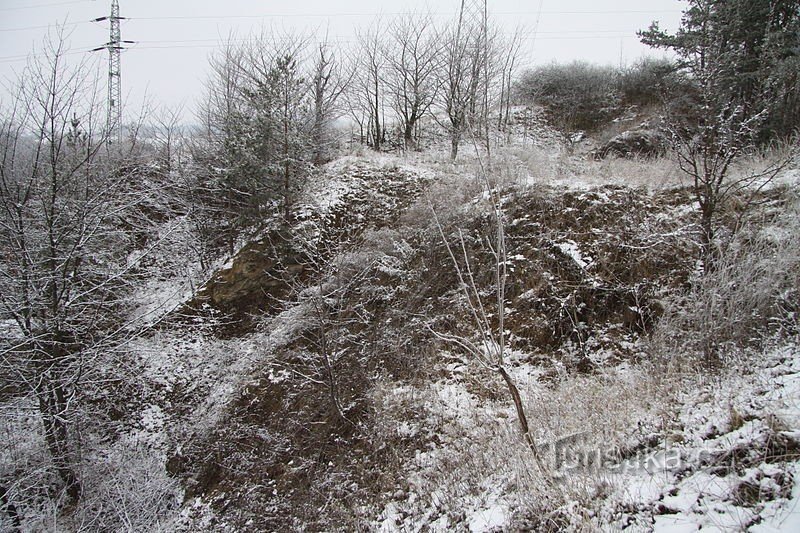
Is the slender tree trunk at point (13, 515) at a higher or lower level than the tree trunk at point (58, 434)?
lower

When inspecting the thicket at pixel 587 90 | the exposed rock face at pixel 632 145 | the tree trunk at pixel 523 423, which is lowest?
the tree trunk at pixel 523 423

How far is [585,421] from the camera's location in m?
3.20

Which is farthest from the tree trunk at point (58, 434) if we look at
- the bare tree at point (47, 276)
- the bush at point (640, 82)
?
the bush at point (640, 82)

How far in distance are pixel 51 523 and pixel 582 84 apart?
77.2ft

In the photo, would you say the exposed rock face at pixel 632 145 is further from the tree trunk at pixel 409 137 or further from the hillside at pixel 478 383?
the tree trunk at pixel 409 137

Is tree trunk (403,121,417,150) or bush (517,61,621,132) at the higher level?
bush (517,61,621,132)

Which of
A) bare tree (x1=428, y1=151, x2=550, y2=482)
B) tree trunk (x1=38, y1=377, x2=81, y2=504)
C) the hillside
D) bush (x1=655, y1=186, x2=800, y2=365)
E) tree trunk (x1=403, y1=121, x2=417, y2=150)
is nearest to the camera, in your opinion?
bare tree (x1=428, y1=151, x2=550, y2=482)

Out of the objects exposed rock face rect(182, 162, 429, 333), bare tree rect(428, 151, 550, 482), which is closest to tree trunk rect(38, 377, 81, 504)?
exposed rock face rect(182, 162, 429, 333)

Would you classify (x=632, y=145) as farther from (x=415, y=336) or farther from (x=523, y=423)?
(x=523, y=423)

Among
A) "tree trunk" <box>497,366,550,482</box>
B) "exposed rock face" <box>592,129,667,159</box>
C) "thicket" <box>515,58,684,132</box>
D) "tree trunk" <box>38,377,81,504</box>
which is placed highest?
"thicket" <box>515,58,684,132</box>

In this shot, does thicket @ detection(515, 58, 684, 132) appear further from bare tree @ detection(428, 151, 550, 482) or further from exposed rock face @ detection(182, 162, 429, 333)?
bare tree @ detection(428, 151, 550, 482)

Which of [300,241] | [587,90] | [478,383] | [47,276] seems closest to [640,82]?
[587,90]

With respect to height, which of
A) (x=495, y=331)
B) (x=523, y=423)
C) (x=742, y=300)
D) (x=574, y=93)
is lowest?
(x=495, y=331)

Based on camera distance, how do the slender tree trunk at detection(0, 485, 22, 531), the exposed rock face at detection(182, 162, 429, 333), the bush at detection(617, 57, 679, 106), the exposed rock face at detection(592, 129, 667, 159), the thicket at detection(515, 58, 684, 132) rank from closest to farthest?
1. the slender tree trunk at detection(0, 485, 22, 531)
2. the exposed rock face at detection(182, 162, 429, 333)
3. the exposed rock face at detection(592, 129, 667, 159)
4. the bush at detection(617, 57, 679, 106)
5. the thicket at detection(515, 58, 684, 132)
